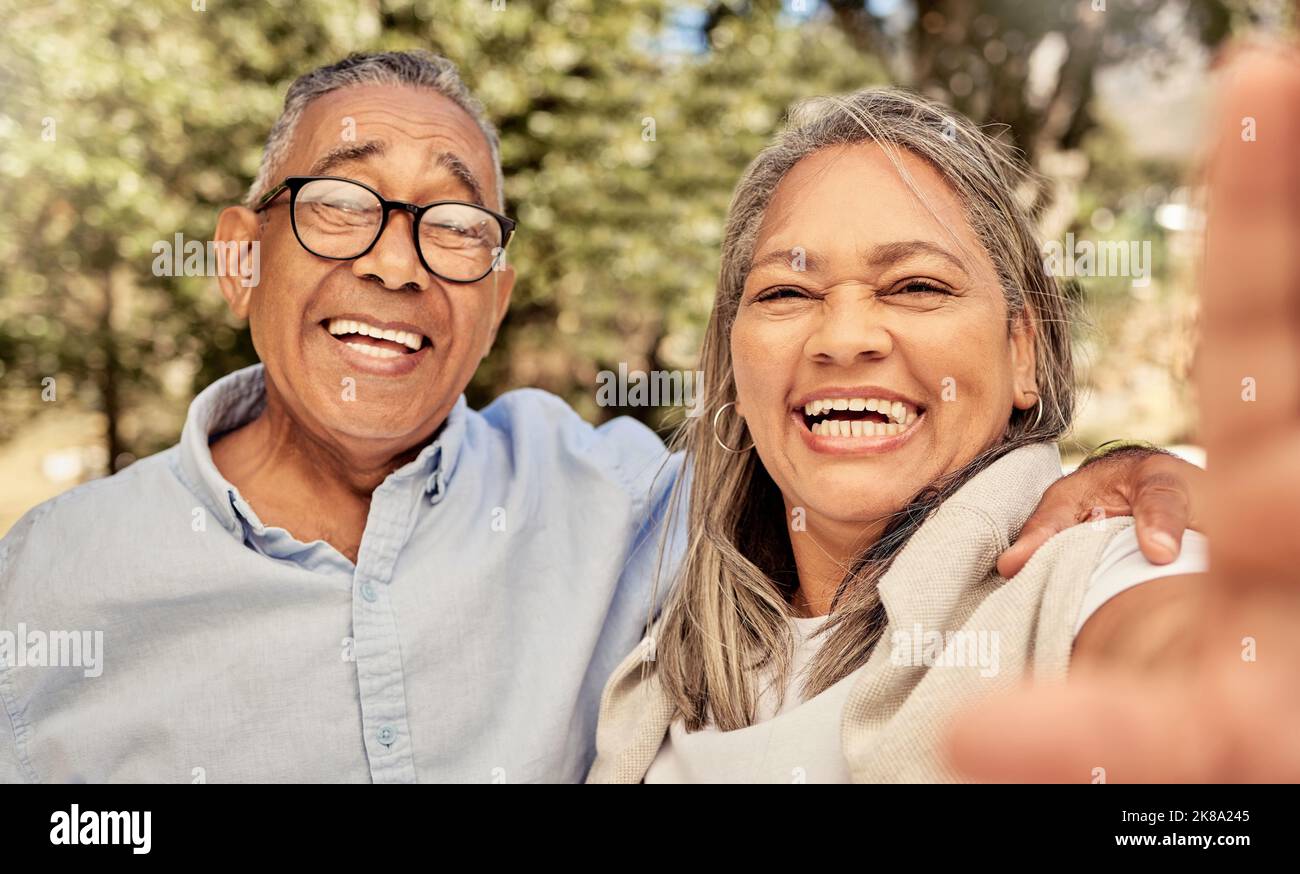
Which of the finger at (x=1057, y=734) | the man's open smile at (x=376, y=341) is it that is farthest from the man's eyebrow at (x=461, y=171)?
the finger at (x=1057, y=734)

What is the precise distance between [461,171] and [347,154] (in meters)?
0.22

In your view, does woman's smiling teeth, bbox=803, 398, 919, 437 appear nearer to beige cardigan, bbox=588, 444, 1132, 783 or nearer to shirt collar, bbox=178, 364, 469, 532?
beige cardigan, bbox=588, 444, 1132, 783

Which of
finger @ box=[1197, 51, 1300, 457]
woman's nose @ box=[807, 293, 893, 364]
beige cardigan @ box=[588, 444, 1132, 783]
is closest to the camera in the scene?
finger @ box=[1197, 51, 1300, 457]

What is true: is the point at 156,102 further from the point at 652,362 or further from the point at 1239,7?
the point at 1239,7

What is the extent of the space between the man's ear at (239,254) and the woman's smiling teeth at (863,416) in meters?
1.25

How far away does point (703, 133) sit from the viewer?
20.7 feet

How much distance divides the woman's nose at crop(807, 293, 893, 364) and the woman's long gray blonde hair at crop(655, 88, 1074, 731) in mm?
254

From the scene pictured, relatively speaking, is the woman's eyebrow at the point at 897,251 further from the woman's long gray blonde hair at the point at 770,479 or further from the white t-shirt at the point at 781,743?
the white t-shirt at the point at 781,743

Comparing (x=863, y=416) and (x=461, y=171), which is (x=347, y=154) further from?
(x=863, y=416)

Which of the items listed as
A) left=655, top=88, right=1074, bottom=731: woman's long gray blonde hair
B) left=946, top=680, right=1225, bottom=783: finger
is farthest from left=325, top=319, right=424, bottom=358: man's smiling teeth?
left=946, top=680, right=1225, bottom=783: finger

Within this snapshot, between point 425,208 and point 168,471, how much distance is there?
2.39 ft

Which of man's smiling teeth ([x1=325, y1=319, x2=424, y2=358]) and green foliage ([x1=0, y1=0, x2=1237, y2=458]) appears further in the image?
green foliage ([x1=0, y1=0, x2=1237, y2=458])

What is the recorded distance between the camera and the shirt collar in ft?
6.59

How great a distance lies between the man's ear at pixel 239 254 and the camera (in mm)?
2225
